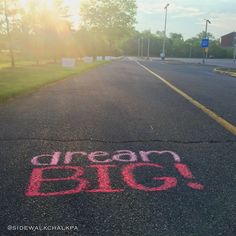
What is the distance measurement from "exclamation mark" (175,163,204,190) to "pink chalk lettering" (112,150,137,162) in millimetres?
568

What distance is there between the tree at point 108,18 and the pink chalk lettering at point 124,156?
77903 millimetres

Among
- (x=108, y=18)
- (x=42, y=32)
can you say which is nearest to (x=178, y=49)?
(x=108, y=18)

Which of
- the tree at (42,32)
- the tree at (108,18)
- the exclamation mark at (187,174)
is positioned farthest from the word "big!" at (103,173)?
the tree at (108,18)

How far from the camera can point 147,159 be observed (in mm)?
4402

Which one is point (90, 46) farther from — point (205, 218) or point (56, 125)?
point (205, 218)

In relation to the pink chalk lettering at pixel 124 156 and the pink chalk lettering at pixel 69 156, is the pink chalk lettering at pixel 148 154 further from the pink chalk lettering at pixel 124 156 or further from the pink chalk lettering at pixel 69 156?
the pink chalk lettering at pixel 69 156

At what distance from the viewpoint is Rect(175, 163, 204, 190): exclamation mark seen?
3578 mm

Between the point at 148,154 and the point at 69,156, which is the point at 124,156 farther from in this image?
the point at 69,156

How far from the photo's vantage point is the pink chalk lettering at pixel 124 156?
4.42 metres

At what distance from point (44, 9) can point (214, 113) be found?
33537mm

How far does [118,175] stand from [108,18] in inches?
3229

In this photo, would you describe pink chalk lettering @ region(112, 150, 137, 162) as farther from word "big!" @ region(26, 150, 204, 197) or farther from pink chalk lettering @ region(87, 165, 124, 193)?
pink chalk lettering @ region(87, 165, 124, 193)

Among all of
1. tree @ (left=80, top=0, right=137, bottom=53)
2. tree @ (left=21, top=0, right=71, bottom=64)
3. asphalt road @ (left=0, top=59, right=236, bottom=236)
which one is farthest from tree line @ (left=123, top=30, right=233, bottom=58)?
asphalt road @ (left=0, top=59, right=236, bottom=236)

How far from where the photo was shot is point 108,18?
270 ft
